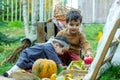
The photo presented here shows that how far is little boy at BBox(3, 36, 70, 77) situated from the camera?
6.18 metres

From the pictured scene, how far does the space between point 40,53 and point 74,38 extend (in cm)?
95

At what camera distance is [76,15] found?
22.5 feet

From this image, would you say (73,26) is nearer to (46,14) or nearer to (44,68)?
(44,68)

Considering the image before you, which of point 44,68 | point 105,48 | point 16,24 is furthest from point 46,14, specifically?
point 105,48

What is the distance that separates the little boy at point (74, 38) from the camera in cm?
686

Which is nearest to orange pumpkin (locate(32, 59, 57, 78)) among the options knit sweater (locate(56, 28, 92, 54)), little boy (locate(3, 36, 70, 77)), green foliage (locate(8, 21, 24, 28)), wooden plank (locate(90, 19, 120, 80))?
little boy (locate(3, 36, 70, 77))

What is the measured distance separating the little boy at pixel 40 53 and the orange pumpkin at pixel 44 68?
269 mm

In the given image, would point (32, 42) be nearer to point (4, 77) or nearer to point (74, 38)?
point (74, 38)

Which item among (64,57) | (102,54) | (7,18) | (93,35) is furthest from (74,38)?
(7,18)

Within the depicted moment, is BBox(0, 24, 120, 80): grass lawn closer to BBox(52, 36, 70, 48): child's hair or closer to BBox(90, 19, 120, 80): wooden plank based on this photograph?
BBox(90, 19, 120, 80): wooden plank

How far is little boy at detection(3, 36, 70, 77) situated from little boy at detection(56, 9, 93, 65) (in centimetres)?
51

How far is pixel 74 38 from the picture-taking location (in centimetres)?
713

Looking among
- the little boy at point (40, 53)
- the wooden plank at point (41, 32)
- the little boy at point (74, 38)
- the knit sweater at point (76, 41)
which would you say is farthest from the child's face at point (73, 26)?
the wooden plank at point (41, 32)

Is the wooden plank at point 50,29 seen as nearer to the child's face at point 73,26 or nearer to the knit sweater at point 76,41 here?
the knit sweater at point 76,41
